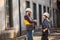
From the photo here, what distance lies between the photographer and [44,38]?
396 inches

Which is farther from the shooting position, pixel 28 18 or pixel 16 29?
pixel 16 29

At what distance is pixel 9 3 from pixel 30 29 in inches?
313

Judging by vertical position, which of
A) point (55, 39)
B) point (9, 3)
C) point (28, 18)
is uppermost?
point (9, 3)

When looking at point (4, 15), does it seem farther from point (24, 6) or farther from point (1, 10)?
point (24, 6)

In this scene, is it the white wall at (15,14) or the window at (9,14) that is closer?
the window at (9,14)

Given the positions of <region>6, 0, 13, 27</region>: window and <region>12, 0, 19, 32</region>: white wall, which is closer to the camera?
<region>6, 0, 13, 27</region>: window

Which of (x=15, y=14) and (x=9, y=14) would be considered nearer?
(x=9, y=14)

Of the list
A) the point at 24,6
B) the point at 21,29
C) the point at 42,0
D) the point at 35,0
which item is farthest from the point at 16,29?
the point at 42,0

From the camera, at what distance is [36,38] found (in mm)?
14727

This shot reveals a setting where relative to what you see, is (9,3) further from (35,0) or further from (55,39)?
(35,0)

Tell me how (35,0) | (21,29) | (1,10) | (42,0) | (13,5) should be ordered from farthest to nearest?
(42,0) < (35,0) < (21,29) < (13,5) < (1,10)

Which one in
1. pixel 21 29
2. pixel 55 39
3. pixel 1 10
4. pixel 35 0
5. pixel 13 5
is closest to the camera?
pixel 55 39

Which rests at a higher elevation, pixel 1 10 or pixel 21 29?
pixel 1 10

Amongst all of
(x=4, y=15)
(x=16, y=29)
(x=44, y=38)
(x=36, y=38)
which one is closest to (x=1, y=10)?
(x=4, y=15)
